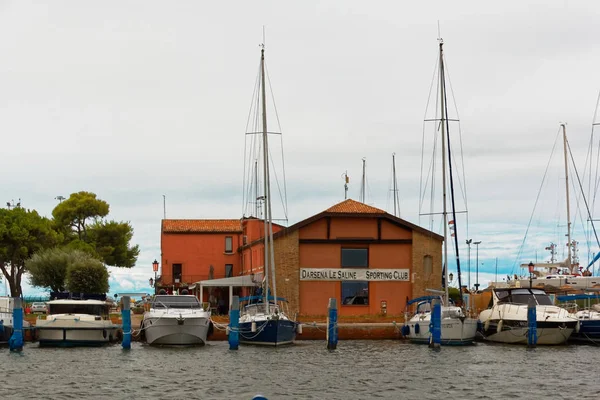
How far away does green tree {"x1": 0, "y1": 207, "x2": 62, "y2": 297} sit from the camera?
277 feet

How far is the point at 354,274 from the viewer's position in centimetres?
6425

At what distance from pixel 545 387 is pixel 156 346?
20813mm

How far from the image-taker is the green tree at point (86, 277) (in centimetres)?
7225

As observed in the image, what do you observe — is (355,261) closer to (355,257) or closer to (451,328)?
(355,257)

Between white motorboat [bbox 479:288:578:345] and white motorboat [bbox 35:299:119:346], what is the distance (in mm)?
19932

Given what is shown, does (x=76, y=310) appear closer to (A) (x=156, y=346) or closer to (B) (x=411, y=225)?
(A) (x=156, y=346)

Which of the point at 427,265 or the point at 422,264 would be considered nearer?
the point at 422,264

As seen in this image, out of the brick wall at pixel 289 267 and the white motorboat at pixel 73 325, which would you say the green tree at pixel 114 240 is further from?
the white motorboat at pixel 73 325

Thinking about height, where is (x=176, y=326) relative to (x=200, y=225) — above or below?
below

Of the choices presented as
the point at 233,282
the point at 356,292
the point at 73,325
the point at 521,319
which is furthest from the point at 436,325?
the point at 233,282

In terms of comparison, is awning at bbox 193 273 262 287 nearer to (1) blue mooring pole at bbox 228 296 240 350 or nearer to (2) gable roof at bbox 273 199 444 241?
(2) gable roof at bbox 273 199 444 241

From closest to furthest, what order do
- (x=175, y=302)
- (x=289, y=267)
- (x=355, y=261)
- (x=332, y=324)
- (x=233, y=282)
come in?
(x=332, y=324) → (x=175, y=302) → (x=289, y=267) → (x=355, y=261) → (x=233, y=282)

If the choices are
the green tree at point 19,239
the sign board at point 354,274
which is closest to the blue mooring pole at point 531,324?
the sign board at point 354,274

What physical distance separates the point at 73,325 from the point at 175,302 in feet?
16.7
